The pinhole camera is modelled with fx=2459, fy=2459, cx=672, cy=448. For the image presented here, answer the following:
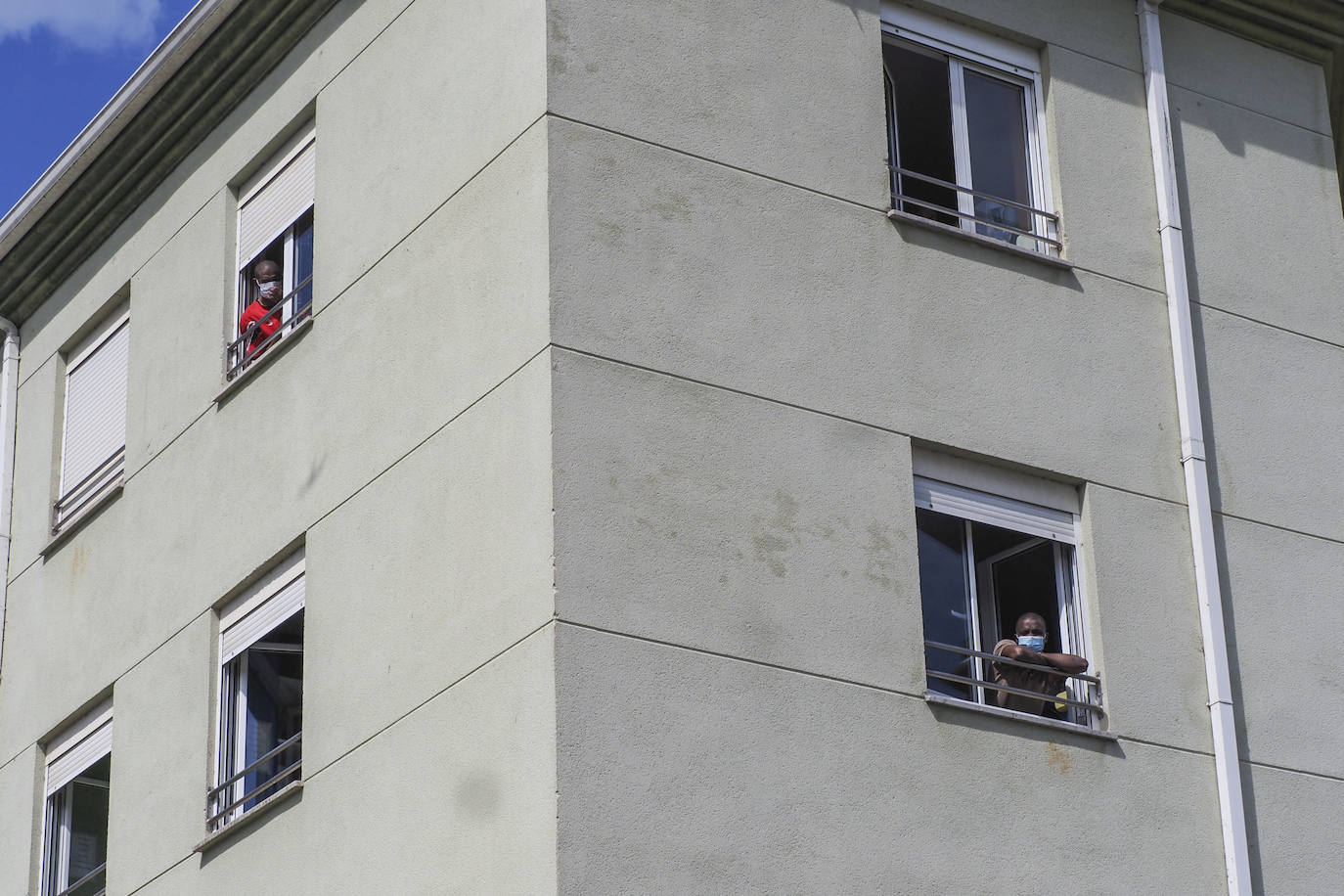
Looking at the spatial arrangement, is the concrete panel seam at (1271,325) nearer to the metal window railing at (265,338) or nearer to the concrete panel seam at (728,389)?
the concrete panel seam at (728,389)

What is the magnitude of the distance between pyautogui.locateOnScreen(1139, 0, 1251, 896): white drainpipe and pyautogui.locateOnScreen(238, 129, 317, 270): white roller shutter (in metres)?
5.48

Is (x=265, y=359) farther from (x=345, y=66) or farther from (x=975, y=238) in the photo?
(x=975, y=238)

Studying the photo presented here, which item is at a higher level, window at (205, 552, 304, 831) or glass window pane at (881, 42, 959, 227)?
glass window pane at (881, 42, 959, 227)

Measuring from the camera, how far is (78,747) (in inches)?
668

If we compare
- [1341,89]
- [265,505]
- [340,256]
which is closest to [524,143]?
[340,256]

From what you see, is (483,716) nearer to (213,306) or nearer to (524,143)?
(524,143)

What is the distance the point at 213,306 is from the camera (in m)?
16.7

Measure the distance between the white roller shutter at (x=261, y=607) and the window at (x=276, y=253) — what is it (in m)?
1.63

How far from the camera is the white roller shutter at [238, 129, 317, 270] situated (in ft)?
53.0

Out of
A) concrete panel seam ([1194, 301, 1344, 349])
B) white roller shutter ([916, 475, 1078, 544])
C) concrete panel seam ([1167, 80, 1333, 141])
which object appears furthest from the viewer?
concrete panel seam ([1167, 80, 1333, 141])

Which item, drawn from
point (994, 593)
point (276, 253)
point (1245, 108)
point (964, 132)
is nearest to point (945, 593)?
point (994, 593)

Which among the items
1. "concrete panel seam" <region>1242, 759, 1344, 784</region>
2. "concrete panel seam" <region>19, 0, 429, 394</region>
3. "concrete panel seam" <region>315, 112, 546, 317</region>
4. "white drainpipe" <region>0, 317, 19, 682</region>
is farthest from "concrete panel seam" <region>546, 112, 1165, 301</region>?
"white drainpipe" <region>0, 317, 19, 682</region>

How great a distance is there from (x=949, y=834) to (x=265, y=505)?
4886 millimetres

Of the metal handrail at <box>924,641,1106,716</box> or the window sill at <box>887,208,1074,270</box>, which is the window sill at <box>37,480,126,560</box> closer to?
the window sill at <box>887,208,1074,270</box>
